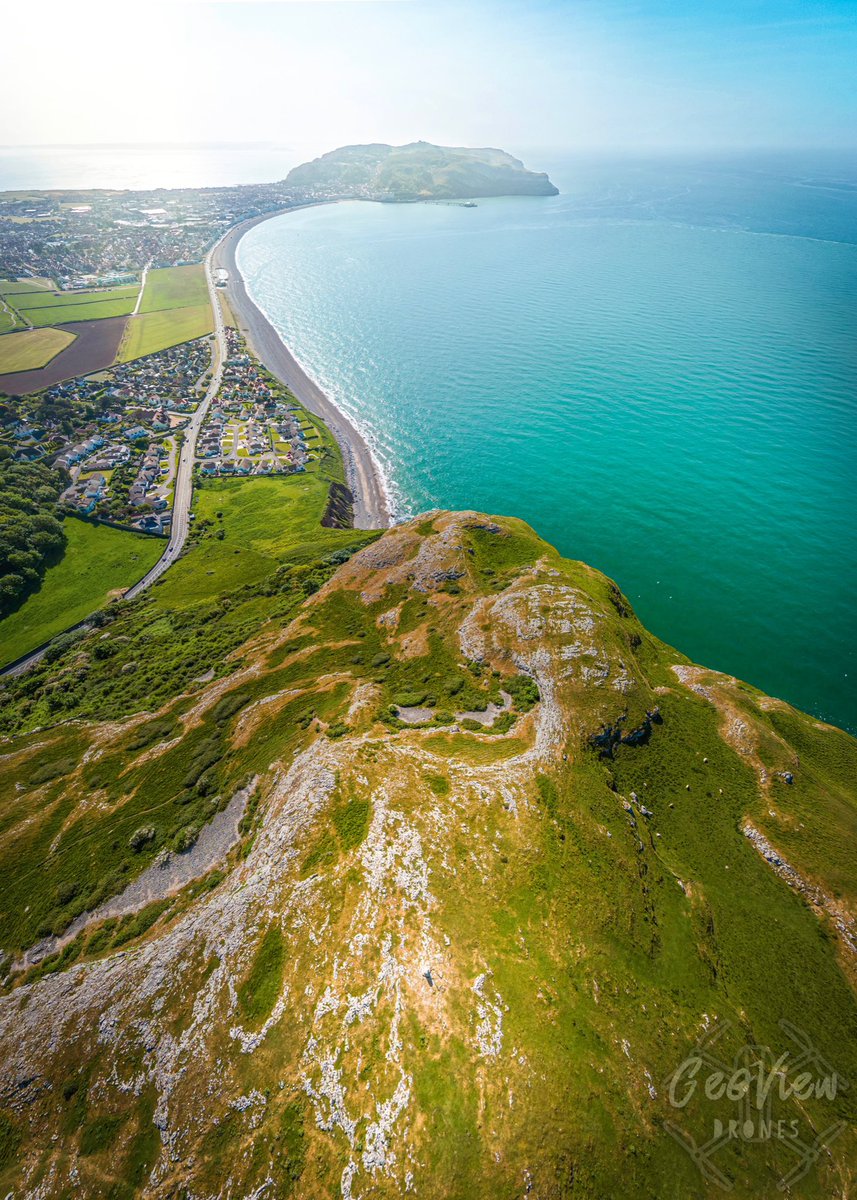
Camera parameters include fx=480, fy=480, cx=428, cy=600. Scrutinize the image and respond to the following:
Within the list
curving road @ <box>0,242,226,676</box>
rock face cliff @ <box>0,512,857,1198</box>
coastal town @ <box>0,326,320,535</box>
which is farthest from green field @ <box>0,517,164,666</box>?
rock face cliff @ <box>0,512,857,1198</box>

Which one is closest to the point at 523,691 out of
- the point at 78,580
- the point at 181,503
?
the point at 78,580

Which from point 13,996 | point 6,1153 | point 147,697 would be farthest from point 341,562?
point 6,1153

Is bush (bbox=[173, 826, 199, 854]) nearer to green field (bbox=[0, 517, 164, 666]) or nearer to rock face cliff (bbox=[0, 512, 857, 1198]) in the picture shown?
rock face cliff (bbox=[0, 512, 857, 1198])

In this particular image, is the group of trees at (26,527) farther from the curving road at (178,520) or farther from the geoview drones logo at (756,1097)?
the geoview drones logo at (756,1097)

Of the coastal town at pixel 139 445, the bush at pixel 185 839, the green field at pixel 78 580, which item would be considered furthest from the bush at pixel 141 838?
the coastal town at pixel 139 445

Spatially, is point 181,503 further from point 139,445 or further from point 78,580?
point 139,445
